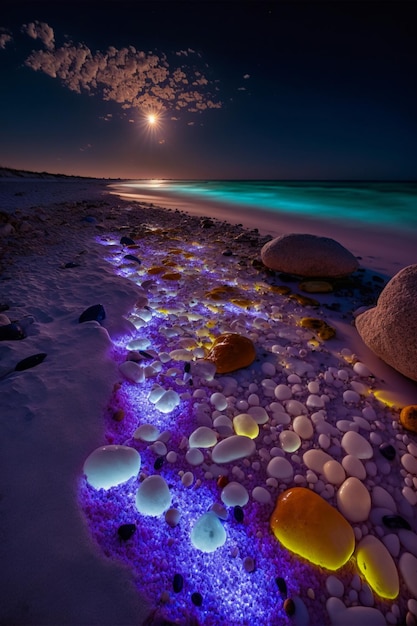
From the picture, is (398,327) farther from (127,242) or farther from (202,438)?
(127,242)

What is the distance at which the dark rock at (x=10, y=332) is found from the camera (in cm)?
217

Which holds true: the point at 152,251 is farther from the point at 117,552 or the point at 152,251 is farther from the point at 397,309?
the point at 117,552

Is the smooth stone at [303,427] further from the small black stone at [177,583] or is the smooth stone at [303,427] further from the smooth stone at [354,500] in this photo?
the small black stone at [177,583]

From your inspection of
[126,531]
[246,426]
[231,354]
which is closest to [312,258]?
[231,354]

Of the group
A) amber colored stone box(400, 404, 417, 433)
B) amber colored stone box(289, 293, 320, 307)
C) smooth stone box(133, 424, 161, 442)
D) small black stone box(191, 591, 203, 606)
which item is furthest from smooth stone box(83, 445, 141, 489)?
amber colored stone box(289, 293, 320, 307)

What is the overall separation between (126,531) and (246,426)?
0.79 meters

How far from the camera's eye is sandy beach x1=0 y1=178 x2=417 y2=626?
3.34 ft

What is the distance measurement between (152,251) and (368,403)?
413 cm

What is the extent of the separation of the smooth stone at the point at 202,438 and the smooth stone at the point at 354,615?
2.54 feet

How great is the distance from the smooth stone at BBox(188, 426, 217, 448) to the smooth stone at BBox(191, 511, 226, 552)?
0.36m

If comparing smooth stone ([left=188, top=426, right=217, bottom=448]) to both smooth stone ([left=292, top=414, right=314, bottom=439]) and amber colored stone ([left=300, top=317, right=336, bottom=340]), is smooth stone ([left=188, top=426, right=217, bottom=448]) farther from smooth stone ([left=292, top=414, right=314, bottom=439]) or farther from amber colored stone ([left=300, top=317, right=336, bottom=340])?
amber colored stone ([left=300, top=317, right=336, bottom=340])

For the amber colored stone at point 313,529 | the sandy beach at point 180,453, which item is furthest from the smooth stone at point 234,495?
the amber colored stone at point 313,529

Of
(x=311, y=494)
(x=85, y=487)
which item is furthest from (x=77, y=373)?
(x=311, y=494)

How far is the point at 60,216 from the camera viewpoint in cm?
710
